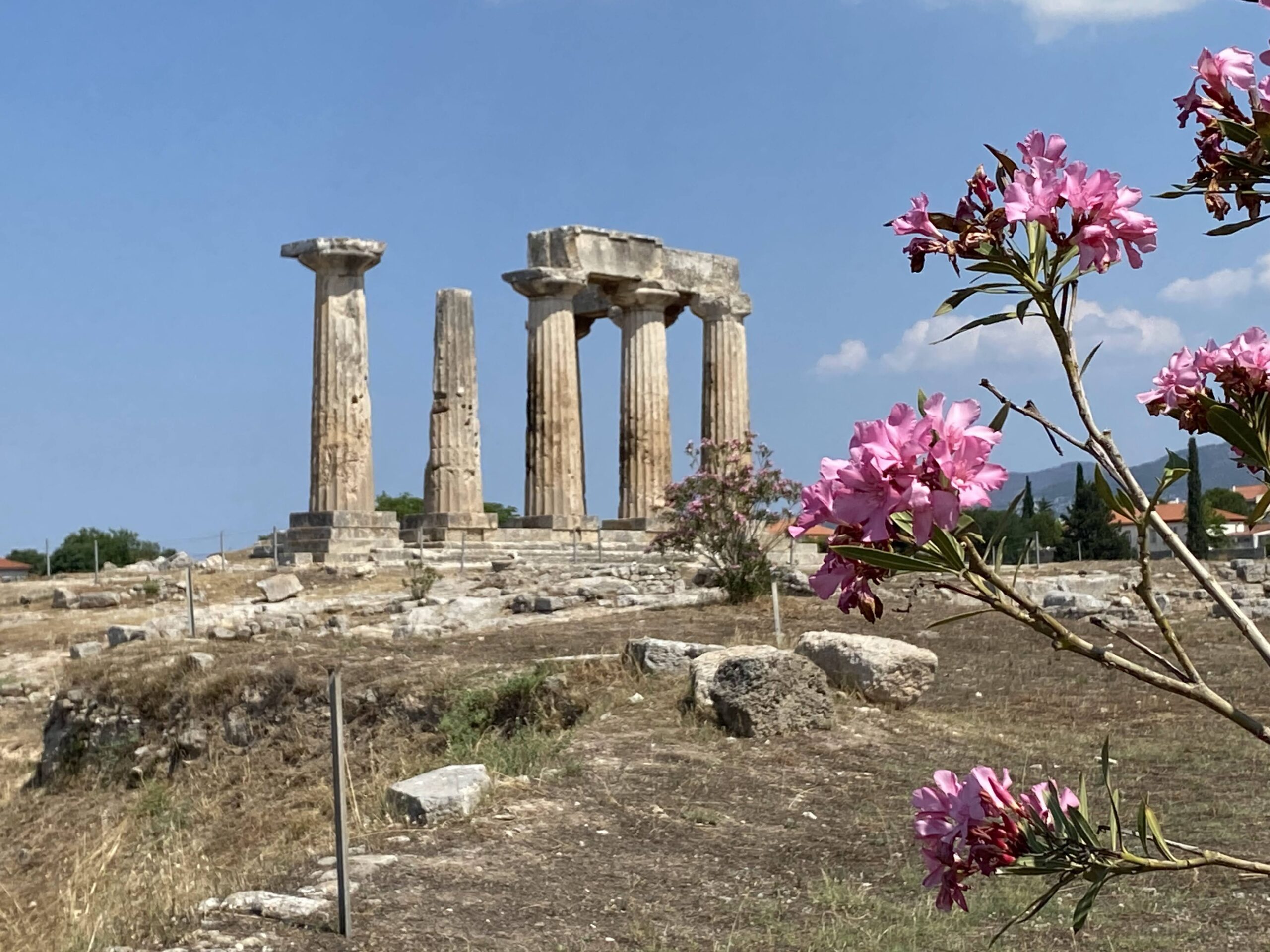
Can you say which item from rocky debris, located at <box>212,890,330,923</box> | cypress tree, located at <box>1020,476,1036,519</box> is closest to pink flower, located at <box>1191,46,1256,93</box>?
cypress tree, located at <box>1020,476,1036,519</box>

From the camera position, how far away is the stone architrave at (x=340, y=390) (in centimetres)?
2594

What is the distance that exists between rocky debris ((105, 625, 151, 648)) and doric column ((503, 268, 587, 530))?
1229 cm

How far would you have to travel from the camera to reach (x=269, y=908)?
598 cm

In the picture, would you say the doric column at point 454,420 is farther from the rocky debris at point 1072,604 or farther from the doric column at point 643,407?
the rocky debris at point 1072,604

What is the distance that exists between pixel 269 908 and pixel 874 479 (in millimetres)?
4575

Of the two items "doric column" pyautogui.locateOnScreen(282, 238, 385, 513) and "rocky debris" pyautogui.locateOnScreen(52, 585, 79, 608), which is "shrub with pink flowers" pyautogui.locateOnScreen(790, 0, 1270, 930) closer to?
"rocky debris" pyautogui.locateOnScreen(52, 585, 79, 608)

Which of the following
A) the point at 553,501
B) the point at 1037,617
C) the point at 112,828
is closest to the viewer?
the point at 1037,617

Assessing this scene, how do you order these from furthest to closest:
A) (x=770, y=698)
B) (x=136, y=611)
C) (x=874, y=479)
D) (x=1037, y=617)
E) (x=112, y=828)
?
(x=136, y=611)
(x=112, y=828)
(x=770, y=698)
(x=1037, y=617)
(x=874, y=479)

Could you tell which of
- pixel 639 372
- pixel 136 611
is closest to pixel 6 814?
pixel 136 611

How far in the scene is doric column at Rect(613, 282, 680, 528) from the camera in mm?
30625

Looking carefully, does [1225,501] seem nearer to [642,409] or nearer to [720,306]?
[720,306]

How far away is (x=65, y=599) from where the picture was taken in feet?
73.7

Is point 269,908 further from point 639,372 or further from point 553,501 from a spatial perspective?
point 639,372

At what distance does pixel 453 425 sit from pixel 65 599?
8.15 m
